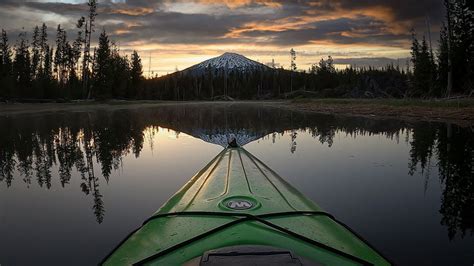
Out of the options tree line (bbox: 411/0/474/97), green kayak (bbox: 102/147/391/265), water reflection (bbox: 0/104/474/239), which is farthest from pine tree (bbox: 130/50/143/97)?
green kayak (bbox: 102/147/391/265)

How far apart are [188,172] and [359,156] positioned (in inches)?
171

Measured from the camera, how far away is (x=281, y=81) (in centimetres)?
10275

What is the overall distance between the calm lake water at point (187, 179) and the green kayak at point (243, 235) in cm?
115

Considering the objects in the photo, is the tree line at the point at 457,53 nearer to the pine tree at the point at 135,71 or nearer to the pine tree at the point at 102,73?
the pine tree at the point at 102,73

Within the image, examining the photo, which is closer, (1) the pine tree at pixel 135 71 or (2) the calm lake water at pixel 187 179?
(2) the calm lake water at pixel 187 179

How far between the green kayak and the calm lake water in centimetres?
115

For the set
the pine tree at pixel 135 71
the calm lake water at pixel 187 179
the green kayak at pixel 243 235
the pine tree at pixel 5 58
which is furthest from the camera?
the pine tree at pixel 135 71

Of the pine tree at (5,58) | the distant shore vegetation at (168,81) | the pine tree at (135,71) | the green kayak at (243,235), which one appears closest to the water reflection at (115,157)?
the green kayak at (243,235)

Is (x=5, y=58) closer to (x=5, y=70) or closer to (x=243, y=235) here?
(x=5, y=70)

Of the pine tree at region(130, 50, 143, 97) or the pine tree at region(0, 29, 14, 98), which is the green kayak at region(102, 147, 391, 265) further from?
the pine tree at region(130, 50, 143, 97)

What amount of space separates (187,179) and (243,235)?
4.44 metres

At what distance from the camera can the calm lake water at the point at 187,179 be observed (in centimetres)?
401

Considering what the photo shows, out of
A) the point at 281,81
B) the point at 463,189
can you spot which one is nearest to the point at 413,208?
the point at 463,189

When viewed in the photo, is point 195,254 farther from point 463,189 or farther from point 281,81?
point 281,81
